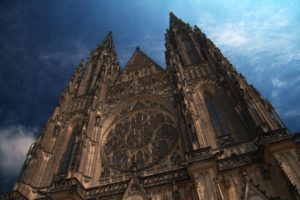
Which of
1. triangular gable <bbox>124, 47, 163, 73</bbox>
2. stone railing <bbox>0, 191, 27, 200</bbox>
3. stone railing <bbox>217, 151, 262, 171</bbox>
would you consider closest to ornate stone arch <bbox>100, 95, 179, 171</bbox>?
stone railing <bbox>217, 151, 262, 171</bbox>

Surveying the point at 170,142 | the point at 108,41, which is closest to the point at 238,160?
the point at 170,142

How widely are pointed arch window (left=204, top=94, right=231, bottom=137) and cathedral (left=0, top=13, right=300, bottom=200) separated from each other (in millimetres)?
59

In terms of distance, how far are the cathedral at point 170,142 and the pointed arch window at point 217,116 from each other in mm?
59

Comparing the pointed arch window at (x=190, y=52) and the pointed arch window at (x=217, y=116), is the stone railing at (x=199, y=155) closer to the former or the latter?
the pointed arch window at (x=217, y=116)

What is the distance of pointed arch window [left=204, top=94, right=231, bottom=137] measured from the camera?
44.6 ft

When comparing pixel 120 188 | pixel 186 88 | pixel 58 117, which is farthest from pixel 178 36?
pixel 120 188

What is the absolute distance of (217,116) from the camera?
1455 cm

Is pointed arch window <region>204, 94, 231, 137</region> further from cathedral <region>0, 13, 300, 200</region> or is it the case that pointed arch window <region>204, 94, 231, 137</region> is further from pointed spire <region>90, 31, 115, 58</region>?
pointed spire <region>90, 31, 115, 58</region>

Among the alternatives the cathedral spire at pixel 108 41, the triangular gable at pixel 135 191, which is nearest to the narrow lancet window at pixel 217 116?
the triangular gable at pixel 135 191

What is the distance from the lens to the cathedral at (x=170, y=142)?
10102 millimetres

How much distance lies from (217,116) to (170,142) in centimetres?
322

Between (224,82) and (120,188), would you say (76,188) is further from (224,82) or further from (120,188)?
(224,82)

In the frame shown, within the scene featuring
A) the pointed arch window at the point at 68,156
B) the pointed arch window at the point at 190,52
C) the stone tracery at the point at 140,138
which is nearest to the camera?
the stone tracery at the point at 140,138

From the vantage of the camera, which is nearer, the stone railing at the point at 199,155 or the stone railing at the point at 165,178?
the stone railing at the point at 199,155
